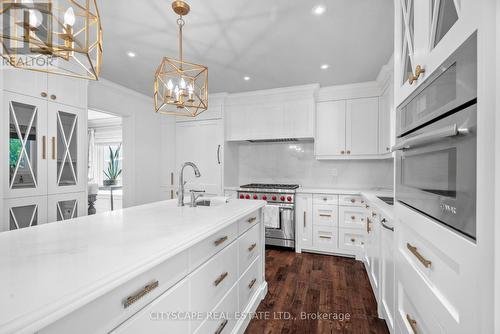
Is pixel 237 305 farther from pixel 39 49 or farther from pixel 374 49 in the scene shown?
pixel 374 49

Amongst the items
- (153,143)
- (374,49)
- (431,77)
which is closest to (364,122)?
(374,49)

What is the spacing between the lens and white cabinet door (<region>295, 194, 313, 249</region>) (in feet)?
11.4

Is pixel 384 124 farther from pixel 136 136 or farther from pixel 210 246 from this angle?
pixel 136 136

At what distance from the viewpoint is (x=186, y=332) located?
106cm

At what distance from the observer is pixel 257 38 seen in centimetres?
224

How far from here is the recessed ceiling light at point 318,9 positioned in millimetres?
1804

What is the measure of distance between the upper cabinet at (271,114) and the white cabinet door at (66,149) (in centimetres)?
210

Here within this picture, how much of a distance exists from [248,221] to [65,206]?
208 cm

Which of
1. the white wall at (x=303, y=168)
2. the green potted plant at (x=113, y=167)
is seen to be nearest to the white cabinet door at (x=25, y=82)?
the white wall at (x=303, y=168)

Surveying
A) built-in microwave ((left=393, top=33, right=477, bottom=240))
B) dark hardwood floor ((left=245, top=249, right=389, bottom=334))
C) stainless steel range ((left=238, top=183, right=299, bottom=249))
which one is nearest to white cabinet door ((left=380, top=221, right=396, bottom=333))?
dark hardwood floor ((left=245, top=249, right=389, bottom=334))

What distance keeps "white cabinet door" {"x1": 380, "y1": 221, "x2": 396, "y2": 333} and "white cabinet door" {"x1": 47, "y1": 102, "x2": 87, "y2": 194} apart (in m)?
3.05

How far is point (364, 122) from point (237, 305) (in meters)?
2.98

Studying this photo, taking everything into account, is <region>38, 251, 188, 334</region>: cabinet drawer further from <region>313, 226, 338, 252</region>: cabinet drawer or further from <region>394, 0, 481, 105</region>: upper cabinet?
<region>313, 226, 338, 252</region>: cabinet drawer

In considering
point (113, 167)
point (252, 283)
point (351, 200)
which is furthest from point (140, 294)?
point (113, 167)
